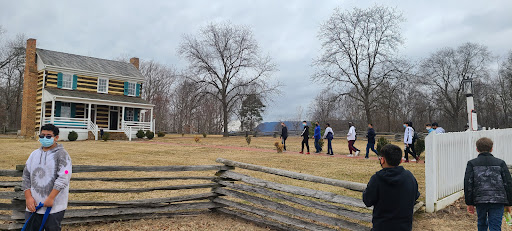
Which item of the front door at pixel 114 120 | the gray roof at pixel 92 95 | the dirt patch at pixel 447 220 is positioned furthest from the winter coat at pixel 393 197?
the front door at pixel 114 120

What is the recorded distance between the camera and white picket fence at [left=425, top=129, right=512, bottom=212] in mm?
5918

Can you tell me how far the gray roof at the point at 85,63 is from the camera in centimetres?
2797

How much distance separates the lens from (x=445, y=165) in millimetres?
6434

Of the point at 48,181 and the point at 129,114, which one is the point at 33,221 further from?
the point at 129,114

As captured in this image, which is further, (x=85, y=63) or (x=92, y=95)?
(x=85, y=63)

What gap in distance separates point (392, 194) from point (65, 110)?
3005cm

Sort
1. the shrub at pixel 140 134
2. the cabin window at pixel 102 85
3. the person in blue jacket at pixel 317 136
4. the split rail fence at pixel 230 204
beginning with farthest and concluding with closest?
the cabin window at pixel 102 85, the shrub at pixel 140 134, the person in blue jacket at pixel 317 136, the split rail fence at pixel 230 204

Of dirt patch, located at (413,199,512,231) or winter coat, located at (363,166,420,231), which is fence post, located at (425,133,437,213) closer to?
dirt patch, located at (413,199,512,231)

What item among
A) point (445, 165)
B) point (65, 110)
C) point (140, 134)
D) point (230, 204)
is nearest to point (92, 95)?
point (65, 110)

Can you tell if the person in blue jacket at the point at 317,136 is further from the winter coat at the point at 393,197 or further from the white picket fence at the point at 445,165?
the winter coat at the point at 393,197

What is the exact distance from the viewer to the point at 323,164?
12.4 m

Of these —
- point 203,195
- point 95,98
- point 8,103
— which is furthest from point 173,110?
point 203,195

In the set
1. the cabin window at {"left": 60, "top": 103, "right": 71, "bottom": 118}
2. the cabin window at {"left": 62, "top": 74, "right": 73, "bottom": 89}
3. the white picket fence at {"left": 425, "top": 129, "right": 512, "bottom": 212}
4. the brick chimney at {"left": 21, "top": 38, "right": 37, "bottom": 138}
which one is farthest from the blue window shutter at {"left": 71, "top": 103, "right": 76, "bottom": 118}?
the white picket fence at {"left": 425, "top": 129, "right": 512, "bottom": 212}

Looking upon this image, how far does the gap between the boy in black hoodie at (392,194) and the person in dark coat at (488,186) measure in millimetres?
1721
